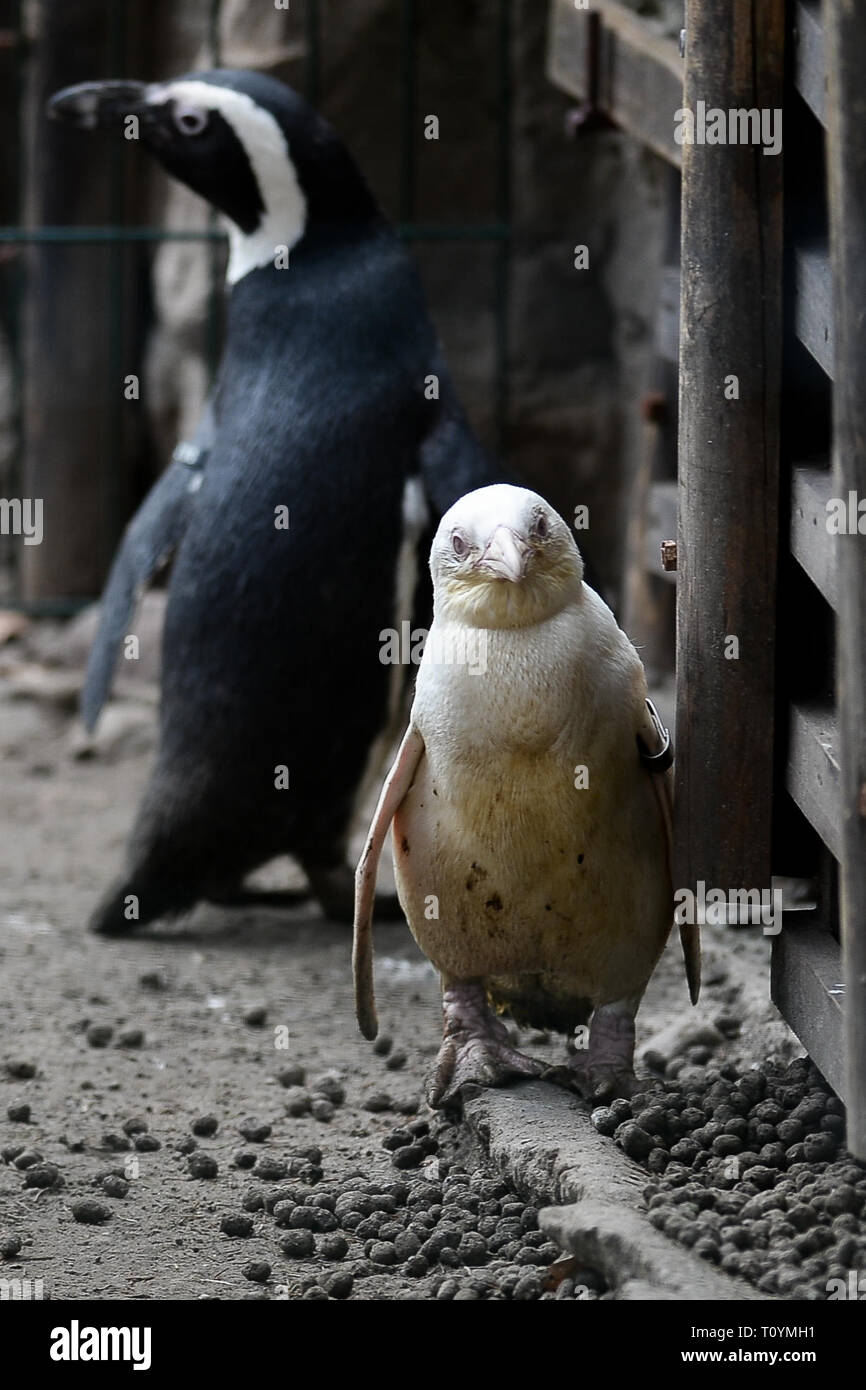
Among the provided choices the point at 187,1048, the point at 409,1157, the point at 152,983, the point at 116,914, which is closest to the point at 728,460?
the point at 409,1157

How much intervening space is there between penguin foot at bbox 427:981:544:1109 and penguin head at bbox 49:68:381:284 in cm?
212

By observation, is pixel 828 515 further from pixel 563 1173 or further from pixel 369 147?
pixel 369 147

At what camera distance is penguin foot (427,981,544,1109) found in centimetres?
296

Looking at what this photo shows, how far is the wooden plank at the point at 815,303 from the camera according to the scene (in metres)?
2.41

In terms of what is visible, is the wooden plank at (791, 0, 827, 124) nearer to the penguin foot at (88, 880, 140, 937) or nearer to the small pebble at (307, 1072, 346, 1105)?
the small pebble at (307, 1072, 346, 1105)

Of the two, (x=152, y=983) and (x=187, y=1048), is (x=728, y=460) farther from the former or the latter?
(x=152, y=983)

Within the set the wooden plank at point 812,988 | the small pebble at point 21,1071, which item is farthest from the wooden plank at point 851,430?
the small pebble at point 21,1071

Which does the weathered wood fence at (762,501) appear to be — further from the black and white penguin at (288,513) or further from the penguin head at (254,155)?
the penguin head at (254,155)

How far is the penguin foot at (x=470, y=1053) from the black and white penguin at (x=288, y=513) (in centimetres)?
134

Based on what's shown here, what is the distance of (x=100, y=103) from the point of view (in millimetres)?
4570

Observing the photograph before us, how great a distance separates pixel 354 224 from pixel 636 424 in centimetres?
166

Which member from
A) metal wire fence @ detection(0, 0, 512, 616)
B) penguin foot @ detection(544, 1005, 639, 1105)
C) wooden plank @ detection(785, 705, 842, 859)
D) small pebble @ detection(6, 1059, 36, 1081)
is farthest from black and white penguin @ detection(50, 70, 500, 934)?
wooden plank @ detection(785, 705, 842, 859)

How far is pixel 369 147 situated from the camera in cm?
611
